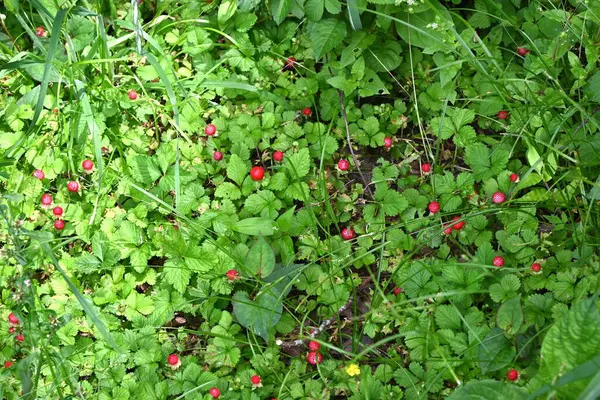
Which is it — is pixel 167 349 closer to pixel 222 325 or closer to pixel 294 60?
pixel 222 325

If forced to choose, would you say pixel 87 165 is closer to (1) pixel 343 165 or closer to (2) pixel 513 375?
(1) pixel 343 165

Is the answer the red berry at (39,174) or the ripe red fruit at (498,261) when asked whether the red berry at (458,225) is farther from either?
the red berry at (39,174)

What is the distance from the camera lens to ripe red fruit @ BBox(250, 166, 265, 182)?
2.64 metres

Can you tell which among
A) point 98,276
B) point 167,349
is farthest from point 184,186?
point 167,349

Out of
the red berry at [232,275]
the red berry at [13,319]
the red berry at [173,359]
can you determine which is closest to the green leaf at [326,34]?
the red berry at [232,275]

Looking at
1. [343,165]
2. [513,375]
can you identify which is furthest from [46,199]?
[513,375]

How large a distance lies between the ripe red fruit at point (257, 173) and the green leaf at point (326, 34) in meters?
0.54

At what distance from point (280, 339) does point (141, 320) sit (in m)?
0.54

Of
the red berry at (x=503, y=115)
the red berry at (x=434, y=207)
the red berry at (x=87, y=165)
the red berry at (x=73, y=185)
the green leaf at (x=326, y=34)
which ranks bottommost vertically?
the red berry at (x=434, y=207)

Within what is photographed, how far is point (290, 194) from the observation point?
264 cm

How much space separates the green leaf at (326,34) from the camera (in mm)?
2738

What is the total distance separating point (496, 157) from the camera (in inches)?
103

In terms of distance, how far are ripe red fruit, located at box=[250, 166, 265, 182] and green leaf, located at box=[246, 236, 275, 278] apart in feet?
0.98

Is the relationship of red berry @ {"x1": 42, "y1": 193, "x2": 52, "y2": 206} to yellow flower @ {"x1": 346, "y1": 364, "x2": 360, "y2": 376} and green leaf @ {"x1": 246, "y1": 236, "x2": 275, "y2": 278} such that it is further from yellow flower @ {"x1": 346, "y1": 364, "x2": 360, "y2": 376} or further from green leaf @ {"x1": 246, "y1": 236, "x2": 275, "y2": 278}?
yellow flower @ {"x1": 346, "y1": 364, "x2": 360, "y2": 376}
